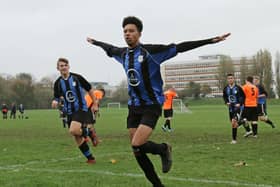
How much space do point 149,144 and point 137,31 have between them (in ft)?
5.03

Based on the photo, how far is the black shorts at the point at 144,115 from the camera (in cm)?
630

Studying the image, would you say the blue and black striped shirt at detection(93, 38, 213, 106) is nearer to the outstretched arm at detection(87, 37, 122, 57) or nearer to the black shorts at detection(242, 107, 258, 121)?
the outstretched arm at detection(87, 37, 122, 57)

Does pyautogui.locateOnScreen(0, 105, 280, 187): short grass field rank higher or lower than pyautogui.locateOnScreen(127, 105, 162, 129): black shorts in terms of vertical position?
lower

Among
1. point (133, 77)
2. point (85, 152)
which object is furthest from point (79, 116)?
point (133, 77)

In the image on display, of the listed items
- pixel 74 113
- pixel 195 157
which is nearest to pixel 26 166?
pixel 74 113

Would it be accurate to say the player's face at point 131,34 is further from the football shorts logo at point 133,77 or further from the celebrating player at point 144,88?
the football shorts logo at point 133,77

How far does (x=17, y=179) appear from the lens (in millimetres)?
7379

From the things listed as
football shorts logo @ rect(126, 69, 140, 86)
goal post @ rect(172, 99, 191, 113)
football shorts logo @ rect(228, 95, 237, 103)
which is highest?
football shorts logo @ rect(126, 69, 140, 86)

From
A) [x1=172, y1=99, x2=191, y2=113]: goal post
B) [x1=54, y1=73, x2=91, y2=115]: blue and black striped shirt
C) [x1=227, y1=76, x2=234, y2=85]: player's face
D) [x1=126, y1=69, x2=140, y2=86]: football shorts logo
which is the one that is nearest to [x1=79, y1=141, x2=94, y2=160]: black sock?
[x1=54, y1=73, x2=91, y2=115]: blue and black striped shirt

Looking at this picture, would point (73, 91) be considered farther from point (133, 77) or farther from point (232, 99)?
point (232, 99)

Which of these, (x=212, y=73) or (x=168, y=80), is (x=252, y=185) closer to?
(x=212, y=73)

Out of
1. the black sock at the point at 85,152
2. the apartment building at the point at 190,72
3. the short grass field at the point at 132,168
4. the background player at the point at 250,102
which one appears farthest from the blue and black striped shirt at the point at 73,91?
the apartment building at the point at 190,72

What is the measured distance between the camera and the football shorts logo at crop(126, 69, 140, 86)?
6.37 metres

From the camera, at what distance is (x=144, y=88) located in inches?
251
